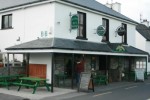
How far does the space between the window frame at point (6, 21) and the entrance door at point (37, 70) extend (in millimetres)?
4233

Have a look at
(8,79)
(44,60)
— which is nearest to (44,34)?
(44,60)

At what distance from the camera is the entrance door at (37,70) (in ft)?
64.0

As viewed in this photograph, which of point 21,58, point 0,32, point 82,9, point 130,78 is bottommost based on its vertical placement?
point 130,78

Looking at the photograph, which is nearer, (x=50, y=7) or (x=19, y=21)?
(x=50, y=7)

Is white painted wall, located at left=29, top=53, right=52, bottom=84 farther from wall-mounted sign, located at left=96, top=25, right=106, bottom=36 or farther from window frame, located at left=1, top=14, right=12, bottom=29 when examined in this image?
wall-mounted sign, located at left=96, top=25, right=106, bottom=36

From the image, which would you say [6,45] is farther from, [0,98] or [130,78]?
[130,78]

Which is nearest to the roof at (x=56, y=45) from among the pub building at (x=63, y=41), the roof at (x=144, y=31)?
the pub building at (x=63, y=41)

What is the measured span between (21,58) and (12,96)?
7408mm

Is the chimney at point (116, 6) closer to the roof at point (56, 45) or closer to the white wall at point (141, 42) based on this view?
the white wall at point (141, 42)

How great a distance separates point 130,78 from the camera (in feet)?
86.4

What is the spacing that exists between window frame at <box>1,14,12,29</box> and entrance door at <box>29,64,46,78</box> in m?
4.23

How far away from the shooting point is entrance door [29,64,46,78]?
1949cm

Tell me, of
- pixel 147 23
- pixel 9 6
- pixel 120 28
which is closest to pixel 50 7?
pixel 9 6

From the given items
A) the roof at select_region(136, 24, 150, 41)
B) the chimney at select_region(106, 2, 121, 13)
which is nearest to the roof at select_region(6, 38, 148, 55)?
the chimney at select_region(106, 2, 121, 13)
